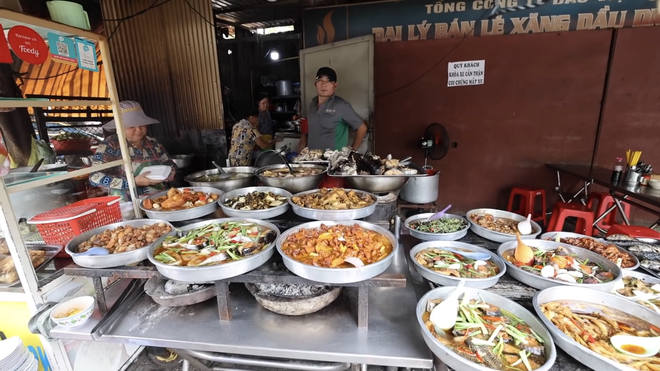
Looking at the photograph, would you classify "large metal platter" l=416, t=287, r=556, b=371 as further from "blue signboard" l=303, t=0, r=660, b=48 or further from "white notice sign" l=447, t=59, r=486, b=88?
"blue signboard" l=303, t=0, r=660, b=48

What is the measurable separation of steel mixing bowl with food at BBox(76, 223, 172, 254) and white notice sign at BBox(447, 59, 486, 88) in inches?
203

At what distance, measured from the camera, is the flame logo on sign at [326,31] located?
5.95m

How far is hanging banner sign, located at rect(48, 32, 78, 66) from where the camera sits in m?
1.79

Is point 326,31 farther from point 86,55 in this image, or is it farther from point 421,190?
point 86,55

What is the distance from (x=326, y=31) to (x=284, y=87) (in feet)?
9.80

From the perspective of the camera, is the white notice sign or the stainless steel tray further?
the white notice sign

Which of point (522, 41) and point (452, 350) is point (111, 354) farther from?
point (522, 41)

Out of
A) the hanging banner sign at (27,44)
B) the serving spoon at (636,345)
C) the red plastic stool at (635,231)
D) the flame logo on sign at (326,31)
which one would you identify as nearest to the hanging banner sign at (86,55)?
the hanging banner sign at (27,44)

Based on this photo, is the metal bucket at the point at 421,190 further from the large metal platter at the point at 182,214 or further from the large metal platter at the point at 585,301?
the large metal platter at the point at 182,214

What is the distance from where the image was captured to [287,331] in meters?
1.64

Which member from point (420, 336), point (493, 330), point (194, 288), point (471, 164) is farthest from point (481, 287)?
point (471, 164)

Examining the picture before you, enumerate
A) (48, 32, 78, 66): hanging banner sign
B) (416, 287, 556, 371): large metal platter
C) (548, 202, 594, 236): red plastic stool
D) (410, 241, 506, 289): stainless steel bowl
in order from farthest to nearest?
1. (548, 202, 594, 236): red plastic stool
2. (48, 32, 78, 66): hanging banner sign
3. (410, 241, 506, 289): stainless steel bowl
4. (416, 287, 556, 371): large metal platter

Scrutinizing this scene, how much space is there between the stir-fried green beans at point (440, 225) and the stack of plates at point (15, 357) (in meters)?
2.77

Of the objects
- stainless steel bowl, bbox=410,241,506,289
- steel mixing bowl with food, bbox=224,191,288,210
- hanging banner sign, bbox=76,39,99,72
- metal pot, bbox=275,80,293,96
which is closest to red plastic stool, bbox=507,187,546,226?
stainless steel bowl, bbox=410,241,506,289
